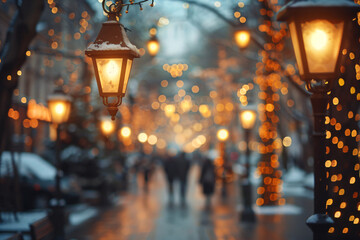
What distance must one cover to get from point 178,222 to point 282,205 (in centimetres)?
551

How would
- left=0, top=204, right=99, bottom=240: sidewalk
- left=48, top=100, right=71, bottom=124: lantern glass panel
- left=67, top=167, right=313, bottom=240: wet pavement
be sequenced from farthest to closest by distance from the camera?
left=67, top=167, right=313, bottom=240: wet pavement < left=48, top=100, right=71, bottom=124: lantern glass panel < left=0, top=204, right=99, bottom=240: sidewalk

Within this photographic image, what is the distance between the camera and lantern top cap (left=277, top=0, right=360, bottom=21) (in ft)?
16.7

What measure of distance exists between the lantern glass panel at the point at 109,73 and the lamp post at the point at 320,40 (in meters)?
2.07

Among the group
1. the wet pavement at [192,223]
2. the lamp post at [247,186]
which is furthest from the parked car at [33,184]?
the lamp post at [247,186]

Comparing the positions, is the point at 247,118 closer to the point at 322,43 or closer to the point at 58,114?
the point at 58,114

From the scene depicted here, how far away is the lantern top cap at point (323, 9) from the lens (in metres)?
5.08

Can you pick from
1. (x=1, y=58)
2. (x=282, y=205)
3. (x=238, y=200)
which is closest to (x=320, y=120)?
(x=1, y=58)

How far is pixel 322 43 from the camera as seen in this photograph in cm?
520

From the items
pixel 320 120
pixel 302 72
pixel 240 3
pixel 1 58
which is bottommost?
pixel 320 120

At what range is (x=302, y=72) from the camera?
5352mm

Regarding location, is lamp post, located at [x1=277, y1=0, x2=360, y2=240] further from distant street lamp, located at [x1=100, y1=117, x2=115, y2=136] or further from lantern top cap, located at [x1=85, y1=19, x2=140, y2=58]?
distant street lamp, located at [x1=100, y1=117, x2=115, y2=136]

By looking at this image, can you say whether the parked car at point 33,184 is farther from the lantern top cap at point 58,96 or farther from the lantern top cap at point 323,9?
the lantern top cap at point 323,9

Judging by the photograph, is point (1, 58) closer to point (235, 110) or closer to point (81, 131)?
point (81, 131)

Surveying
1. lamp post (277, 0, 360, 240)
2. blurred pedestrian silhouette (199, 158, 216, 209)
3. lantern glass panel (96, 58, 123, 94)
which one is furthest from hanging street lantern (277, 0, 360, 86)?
blurred pedestrian silhouette (199, 158, 216, 209)
